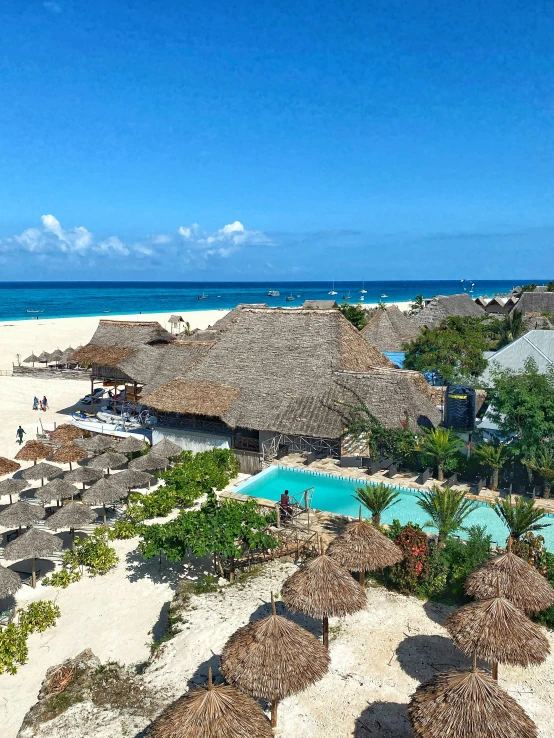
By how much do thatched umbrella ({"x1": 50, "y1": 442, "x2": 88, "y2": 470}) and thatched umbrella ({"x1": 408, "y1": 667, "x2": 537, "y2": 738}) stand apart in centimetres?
1424

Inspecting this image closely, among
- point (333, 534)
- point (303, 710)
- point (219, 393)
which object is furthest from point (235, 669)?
point (219, 393)

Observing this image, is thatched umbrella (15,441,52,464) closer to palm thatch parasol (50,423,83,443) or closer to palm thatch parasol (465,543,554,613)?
palm thatch parasol (50,423,83,443)

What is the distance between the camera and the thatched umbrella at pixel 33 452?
1848cm

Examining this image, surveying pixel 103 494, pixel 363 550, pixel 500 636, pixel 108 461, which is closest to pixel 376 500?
pixel 363 550

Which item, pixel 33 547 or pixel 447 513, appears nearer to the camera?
pixel 33 547

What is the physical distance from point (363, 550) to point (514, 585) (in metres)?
2.56

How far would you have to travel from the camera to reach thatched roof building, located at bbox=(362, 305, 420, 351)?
3619 cm

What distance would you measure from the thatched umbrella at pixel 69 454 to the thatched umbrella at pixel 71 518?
15.4ft

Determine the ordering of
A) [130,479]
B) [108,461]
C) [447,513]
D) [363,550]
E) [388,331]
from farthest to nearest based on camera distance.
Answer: [388,331] → [108,461] → [130,479] → [447,513] → [363,550]

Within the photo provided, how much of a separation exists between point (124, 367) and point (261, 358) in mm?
5924

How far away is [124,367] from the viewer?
2297 cm

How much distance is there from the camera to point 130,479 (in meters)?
16.0

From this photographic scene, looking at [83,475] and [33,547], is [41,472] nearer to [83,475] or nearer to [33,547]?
[83,475]

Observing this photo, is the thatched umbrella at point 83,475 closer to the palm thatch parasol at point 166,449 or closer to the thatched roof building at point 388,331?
the palm thatch parasol at point 166,449
